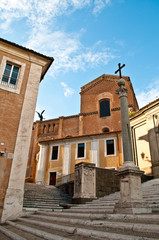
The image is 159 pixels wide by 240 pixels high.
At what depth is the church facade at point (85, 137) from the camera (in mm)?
19844

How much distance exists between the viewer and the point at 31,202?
9930 mm

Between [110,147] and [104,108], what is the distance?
980 cm

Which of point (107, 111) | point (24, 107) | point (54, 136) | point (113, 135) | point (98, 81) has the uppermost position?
point (98, 81)

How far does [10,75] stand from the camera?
10055 millimetres

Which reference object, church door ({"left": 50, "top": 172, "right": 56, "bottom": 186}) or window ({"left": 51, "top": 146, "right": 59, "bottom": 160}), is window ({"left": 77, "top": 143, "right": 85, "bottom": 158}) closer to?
window ({"left": 51, "top": 146, "right": 59, "bottom": 160})

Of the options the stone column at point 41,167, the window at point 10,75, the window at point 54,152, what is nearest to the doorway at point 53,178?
the stone column at point 41,167

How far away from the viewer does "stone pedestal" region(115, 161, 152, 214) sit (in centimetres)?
458

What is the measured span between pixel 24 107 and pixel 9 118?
103cm

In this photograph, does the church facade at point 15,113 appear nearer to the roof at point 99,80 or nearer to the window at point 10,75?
the window at point 10,75

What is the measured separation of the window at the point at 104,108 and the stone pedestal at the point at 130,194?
73.0 ft

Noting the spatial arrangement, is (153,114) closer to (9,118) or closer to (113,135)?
(113,135)

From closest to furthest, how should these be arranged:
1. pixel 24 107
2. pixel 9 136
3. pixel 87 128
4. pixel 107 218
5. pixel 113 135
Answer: pixel 107 218 → pixel 9 136 → pixel 24 107 → pixel 113 135 → pixel 87 128

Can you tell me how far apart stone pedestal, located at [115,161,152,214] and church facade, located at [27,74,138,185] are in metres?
14.0

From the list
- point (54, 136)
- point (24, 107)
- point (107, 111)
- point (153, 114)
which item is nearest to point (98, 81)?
point (107, 111)
